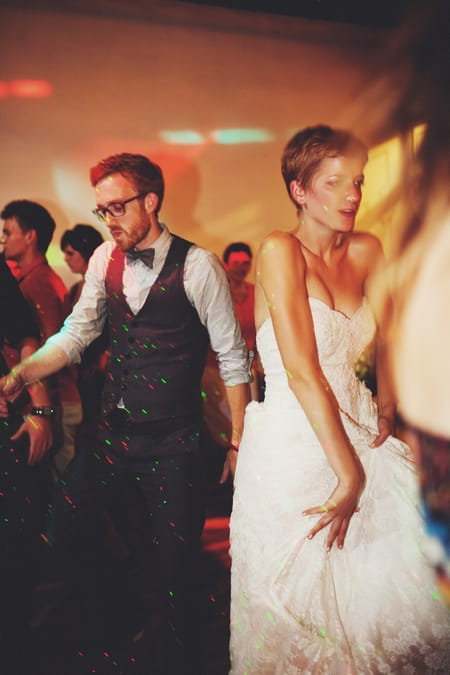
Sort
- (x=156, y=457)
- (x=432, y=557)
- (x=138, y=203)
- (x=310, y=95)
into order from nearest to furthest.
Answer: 1. (x=432, y=557)
2. (x=156, y=457)
3. (x=138, y=203)
4. (x=310, y=95)

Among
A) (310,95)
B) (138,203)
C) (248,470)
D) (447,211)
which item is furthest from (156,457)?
(310,95)

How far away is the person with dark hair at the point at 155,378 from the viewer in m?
1.70

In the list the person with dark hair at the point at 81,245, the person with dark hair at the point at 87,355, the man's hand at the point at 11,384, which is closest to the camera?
the man's hand at the point at 11,384

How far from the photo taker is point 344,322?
4.95ft

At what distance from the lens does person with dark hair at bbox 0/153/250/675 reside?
170cm

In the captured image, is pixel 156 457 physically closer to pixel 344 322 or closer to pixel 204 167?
pixel 344 322

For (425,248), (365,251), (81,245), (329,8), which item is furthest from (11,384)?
(329,8)

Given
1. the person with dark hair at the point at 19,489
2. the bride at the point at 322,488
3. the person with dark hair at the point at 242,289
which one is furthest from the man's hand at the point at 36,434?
the person with dark hair at the point at 242,289

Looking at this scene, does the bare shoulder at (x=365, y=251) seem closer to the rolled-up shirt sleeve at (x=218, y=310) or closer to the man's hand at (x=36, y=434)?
the rolled-up shirt sleeve at (x=218, y=310)

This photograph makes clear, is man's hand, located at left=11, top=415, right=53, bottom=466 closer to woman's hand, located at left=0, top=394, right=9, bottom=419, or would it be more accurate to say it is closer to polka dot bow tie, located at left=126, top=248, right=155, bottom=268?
woman's hand, located at left=0, top=394, right=9, bottom=419

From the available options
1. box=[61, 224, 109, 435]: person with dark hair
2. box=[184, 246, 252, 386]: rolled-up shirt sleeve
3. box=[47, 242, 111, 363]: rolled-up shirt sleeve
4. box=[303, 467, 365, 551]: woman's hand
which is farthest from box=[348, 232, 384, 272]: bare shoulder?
box=[61, 224, 109, 435]: person with dark hair

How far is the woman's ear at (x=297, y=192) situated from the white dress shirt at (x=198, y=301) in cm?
40

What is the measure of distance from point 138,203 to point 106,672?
1.63 metres

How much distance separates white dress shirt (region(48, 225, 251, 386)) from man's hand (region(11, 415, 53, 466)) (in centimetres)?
30
